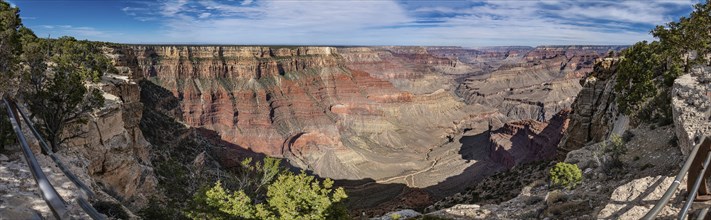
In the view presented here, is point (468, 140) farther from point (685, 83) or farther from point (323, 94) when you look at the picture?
point (685, 83)

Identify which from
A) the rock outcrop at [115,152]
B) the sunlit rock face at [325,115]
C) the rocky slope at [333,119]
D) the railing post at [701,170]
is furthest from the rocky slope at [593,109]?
the rock outcrop at [115,152]

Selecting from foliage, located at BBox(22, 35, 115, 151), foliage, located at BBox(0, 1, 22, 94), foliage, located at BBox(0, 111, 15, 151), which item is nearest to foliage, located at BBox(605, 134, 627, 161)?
foliage, located at BBox(0, 111, 15, 151)

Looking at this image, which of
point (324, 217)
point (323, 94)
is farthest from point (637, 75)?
point (323, 94)

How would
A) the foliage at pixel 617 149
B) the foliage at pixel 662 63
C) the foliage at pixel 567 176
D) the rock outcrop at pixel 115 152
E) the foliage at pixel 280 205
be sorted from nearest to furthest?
the foliage at pixel 280 205, the foliage at pixel 617 149, the foliage at pixel 567 176, the rock outcrop at pixel 115 152, the foliage at pixel 662 63

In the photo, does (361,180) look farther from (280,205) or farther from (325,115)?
(280,205)

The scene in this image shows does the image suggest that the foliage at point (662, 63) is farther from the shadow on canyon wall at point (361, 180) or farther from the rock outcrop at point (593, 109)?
the shadow on canyon wall at point (361, 180)
